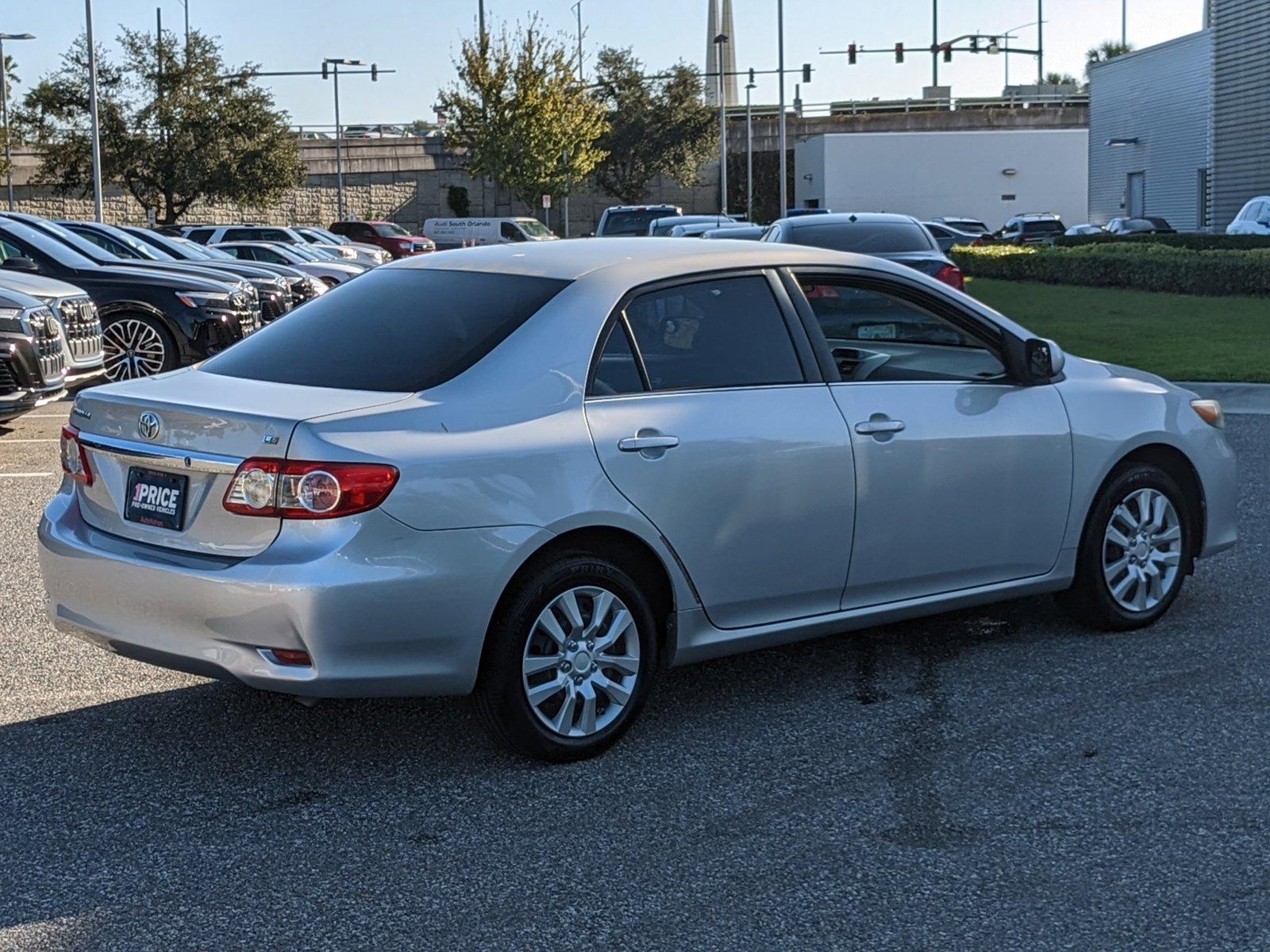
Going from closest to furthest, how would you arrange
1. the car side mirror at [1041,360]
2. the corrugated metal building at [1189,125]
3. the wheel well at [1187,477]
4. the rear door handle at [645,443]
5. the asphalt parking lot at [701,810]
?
1. the asphalt parking lot at [701,810]
2. the rear door handle at [645,443]
3. the car side mirror at [1041,360]
4. the wheel well at [1187,477]
5. the corrugated metal building at [1189,125]

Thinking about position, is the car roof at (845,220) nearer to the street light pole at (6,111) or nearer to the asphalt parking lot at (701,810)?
the asphalt parking lot at (701,810)

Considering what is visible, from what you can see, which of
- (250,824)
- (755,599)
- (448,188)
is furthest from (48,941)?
(448,188)

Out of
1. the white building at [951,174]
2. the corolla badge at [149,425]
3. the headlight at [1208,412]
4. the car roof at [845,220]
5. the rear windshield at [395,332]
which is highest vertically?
the white building at [951,174]

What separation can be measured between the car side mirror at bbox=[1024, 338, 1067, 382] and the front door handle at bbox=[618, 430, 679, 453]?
5.53 feet

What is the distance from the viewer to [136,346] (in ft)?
50.3

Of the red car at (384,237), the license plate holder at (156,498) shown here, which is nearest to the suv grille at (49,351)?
the license plate holder at (156,498)

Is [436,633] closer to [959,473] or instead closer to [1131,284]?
[959,473]

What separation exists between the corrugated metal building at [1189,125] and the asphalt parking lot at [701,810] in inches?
1494

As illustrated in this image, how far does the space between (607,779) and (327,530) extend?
1117 mm

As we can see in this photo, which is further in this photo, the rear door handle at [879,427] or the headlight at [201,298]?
the headlight at [201,298]

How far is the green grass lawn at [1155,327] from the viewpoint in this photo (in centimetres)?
1655

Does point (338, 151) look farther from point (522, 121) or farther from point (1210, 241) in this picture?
point (1210, 241)

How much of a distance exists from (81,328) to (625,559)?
8.93 meters

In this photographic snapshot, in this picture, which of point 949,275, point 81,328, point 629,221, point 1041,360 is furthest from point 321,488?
point 629,221
